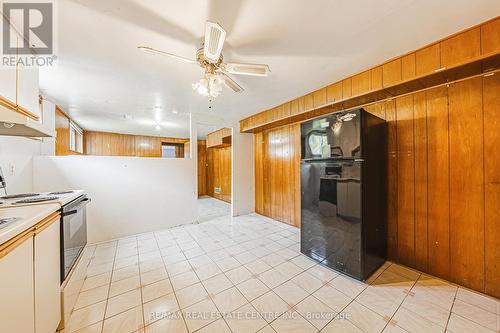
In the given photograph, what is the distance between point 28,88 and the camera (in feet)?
4.95

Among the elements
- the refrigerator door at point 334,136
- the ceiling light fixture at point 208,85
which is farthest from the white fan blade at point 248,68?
the refrigerator door at point 334,136

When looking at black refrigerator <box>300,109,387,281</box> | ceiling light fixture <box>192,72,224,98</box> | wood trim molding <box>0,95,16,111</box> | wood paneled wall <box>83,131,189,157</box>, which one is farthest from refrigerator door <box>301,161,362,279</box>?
wood paneled wall <box>83,131,189,157</box>

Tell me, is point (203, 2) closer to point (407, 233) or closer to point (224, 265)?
point (224, 265)

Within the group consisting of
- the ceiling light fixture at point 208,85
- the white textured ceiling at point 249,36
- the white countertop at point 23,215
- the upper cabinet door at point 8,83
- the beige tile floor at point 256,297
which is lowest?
the beige tile floor at point 256,297

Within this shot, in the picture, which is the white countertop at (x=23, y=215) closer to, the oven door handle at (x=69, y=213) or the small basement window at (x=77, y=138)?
the oven door handle at (x=69, y=213)

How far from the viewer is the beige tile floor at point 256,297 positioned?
4.84 feet

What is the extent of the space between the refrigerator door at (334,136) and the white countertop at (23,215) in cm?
256

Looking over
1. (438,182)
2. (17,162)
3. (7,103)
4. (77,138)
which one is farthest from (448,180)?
(77,138)

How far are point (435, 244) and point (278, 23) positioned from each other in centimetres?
287

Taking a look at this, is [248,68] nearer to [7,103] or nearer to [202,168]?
[7,103]

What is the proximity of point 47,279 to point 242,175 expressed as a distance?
3.81m

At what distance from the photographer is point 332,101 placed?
2.68 metres

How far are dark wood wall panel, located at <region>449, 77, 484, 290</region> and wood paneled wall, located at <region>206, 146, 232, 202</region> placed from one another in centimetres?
528

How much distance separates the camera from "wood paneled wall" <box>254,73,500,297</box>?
1.76m
